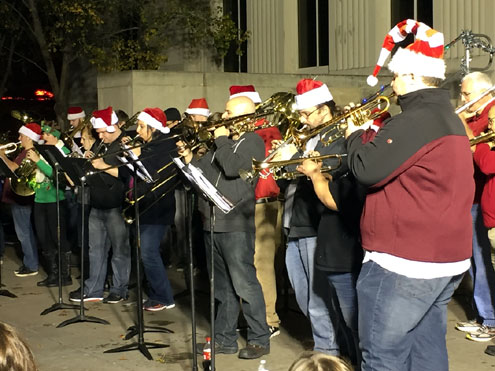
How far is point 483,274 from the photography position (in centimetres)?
703

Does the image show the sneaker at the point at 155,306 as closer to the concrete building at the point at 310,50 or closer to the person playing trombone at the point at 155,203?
the person playing trombone at the point at 155,203

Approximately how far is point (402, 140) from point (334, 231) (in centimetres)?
132

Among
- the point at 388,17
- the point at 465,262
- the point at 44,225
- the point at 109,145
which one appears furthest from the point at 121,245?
the point at 388,17

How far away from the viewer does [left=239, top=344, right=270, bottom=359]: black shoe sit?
666cm

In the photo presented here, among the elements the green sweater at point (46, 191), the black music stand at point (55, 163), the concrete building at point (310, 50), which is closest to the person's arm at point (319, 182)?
the black music stand at point (55, 163)

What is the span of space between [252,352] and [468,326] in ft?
6.23

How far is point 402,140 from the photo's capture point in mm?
4227

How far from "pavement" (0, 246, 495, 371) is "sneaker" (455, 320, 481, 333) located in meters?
0.07

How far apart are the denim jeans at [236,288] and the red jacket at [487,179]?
6.08ft

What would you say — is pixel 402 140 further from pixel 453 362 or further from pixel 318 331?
pixel 453 362

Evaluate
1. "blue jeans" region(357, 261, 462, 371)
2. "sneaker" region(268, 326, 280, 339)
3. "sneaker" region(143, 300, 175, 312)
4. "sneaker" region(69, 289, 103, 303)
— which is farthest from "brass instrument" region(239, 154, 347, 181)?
"sneaker" region(69, 289, 103, 303)

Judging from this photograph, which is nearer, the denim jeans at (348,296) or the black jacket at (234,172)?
the denim jeans at (348,296)

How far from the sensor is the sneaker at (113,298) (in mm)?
Answer: 9062

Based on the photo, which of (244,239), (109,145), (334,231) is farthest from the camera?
(109,145)
